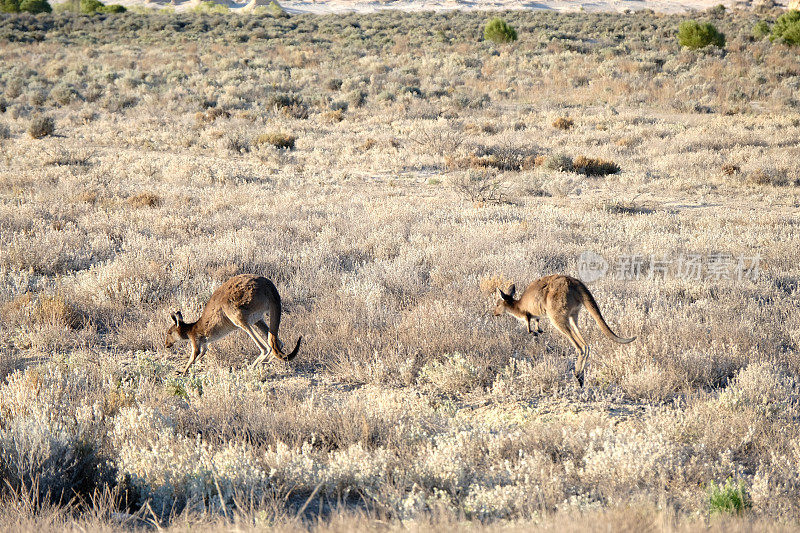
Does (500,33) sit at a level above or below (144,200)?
above

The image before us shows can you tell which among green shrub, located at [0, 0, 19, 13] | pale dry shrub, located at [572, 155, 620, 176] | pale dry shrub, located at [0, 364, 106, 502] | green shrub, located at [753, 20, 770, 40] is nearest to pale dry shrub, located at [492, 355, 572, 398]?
pale dry shrub, located at [0, 364, 106, 502]

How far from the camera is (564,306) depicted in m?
4.36

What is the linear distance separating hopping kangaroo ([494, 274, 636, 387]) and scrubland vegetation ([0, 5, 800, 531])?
30 centimetres

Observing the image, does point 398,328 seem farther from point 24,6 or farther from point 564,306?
point 24,6

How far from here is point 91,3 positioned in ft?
198

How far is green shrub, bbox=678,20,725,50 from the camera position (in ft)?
106

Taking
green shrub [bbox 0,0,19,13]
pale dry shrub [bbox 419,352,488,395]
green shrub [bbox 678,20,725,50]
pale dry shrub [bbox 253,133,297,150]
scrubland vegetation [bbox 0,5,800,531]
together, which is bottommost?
pale dry shrub [bbox 419,352,488,395]

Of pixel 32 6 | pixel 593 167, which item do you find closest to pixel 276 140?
pixel 593 167

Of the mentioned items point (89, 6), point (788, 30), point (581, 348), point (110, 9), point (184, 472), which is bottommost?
point (184, 472)

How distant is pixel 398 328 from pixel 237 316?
155cm

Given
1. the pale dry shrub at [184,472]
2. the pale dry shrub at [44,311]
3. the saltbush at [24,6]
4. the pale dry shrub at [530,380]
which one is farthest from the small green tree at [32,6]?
the pale dry shrub at [530,380]

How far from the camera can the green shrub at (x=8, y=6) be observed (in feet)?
176

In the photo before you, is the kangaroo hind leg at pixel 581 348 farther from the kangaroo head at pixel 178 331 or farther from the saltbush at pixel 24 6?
the saltbush at pixel 24 6

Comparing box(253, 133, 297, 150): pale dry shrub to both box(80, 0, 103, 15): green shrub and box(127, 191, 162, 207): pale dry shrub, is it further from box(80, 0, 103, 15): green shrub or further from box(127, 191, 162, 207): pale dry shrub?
box(80, 0, 103, 15): green shrub
